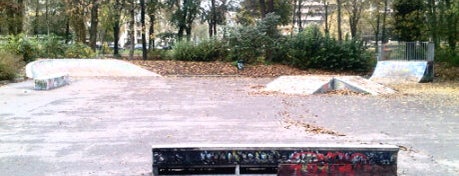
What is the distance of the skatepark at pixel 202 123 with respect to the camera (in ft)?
22.7

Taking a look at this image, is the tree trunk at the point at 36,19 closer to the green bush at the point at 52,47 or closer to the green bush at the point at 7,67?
the green bush at the point at 52,47

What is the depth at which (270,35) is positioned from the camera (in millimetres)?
30062

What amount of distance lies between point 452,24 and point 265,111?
22.8 metres

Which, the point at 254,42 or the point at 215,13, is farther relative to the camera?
the point at 215,13

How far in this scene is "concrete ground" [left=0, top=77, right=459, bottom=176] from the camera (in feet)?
22.4

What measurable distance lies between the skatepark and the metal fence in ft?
27.6

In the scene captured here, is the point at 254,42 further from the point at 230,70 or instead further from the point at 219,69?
the point at 219,69

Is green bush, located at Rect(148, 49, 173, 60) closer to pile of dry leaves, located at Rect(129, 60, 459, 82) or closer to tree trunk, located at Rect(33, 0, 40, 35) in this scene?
pile of dry leaves, located at Rect(129, 60, 459, 82)

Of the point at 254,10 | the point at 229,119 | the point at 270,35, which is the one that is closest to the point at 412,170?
the point at 229,119

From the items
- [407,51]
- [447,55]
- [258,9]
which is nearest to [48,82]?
[407,51]

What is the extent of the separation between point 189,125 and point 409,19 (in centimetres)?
2823

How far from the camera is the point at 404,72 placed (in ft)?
81.4

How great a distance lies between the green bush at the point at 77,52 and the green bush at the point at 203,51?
6.09 meters

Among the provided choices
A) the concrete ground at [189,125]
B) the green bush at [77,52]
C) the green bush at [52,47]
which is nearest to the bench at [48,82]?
the concrete ground at [189,125]
